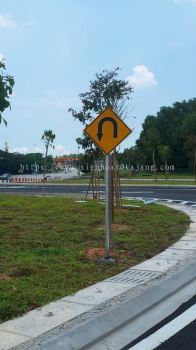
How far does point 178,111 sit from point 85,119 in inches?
3193

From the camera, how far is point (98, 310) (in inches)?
242

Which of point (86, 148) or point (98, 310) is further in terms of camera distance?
point (86, 148)

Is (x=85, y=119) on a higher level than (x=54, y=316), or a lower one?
higher

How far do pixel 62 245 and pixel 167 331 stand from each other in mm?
5236

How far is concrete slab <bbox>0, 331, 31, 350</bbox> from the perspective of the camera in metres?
5.01

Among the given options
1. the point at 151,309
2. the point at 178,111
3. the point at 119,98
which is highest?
the point at 178,111

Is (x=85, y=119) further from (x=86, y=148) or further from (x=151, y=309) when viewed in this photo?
(x=151, y=309)

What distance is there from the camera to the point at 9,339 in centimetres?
518

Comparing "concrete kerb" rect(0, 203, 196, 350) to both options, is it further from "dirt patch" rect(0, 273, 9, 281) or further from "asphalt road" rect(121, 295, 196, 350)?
"dirt patch" rect(0, 273, 9, 281)

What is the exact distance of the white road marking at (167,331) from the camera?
525 cm

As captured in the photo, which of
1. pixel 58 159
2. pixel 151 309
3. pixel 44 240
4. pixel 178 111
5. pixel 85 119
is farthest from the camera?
pixel 58 159


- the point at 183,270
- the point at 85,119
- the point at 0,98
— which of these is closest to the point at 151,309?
the point at 183,270

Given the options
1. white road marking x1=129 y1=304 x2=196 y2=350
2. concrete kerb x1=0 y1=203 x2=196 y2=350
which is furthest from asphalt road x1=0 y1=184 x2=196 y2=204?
white road marking x1=129 y1=304 x2=196 y2=350

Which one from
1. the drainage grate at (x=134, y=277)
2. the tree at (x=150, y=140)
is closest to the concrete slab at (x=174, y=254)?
the drainage grate at (x=134, y=277)
